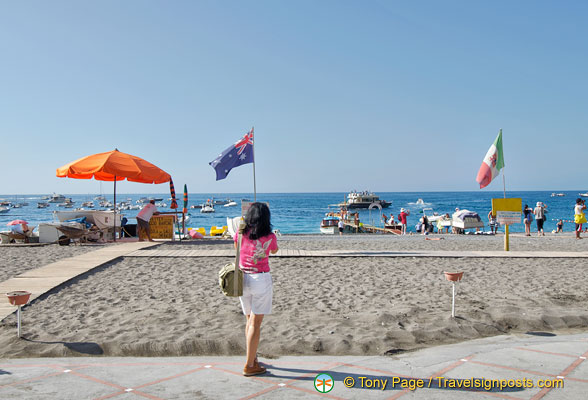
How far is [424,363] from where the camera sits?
4293 millimetres

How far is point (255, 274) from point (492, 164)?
1294 cm

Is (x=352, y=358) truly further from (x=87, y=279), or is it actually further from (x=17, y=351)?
(x=87, y=279)

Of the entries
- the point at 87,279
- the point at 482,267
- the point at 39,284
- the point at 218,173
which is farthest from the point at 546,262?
the point at 39,284

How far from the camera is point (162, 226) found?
1595cm

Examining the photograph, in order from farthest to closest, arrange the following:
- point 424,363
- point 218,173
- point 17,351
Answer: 1. point 218,173
2. point 17,351
3. point 424,363

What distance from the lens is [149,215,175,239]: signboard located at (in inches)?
624

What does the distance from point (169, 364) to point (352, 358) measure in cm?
182

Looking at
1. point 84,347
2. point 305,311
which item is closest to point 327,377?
point 305,311

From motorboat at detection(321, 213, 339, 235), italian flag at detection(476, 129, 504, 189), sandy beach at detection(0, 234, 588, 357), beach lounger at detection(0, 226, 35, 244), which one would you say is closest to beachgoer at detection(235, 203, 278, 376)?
sandy beach at detection(0, 234, 588, 357)

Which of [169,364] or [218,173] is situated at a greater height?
[218,173]

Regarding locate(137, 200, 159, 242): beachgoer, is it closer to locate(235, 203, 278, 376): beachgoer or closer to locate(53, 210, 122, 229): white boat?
locate(53, 210, 122, 229): white boat

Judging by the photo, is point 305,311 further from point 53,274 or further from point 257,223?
point 53,274

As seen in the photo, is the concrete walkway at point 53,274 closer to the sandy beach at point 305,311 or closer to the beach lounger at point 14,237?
the sandy beach at point 305,311

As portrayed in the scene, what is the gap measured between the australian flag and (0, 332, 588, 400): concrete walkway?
981cm
